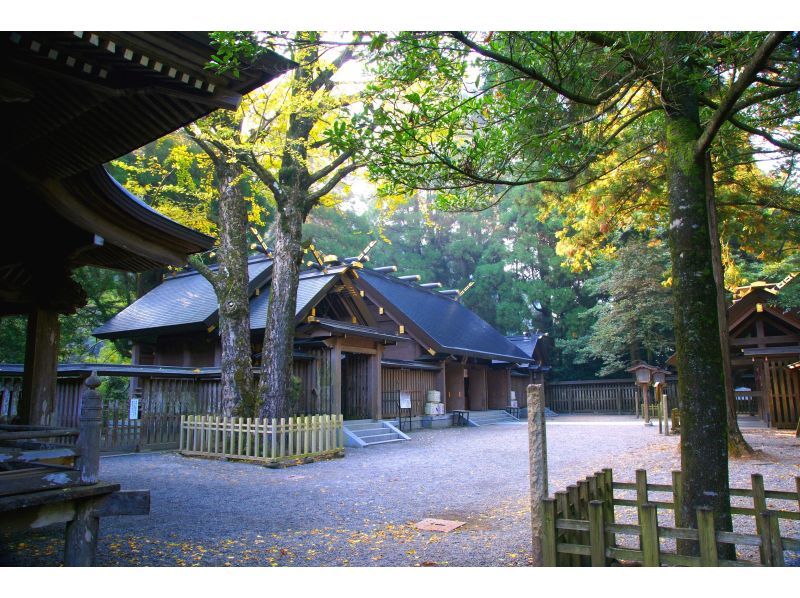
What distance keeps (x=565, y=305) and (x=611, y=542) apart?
115 ft

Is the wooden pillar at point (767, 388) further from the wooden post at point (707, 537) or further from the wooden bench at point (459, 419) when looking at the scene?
the wooden post at point (707, 537)

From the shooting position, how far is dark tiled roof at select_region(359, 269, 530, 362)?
80.3ft

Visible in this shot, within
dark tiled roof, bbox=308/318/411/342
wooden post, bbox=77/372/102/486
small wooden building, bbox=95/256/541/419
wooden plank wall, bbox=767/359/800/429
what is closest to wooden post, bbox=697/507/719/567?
wooden post, bbox=77/372/102/486

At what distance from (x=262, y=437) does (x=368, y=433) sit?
5.18 m

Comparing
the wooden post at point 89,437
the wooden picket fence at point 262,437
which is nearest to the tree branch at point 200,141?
the wooden picket fence at point 262,437

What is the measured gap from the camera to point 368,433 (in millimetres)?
16344

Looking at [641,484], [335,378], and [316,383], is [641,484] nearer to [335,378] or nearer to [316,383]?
[335,378]

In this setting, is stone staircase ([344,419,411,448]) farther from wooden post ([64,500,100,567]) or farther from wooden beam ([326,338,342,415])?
wooden post ([64,500,100,567])

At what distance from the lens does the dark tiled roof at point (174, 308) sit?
17.8 metres

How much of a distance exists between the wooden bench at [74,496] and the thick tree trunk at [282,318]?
767cm

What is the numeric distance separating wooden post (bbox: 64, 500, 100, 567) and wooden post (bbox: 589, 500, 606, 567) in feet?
11.8

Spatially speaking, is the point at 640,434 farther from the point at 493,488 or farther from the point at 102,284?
the point at 102,284

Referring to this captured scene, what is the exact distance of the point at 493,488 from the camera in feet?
27.6

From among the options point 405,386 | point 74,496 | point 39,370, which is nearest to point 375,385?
point 405,386
